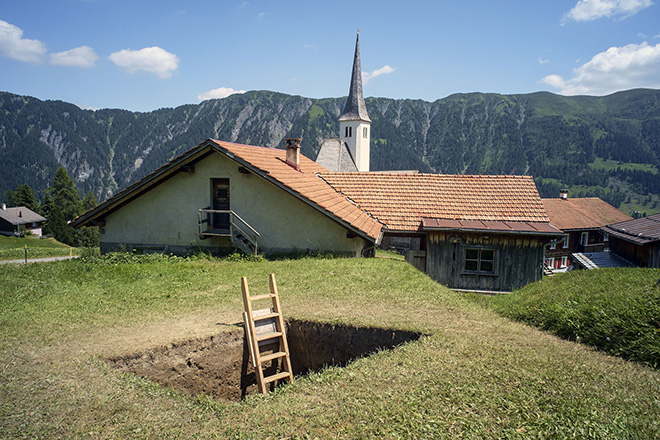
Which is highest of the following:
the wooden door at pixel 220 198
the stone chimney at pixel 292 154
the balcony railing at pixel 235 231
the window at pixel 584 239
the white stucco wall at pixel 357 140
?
the white stucco wall at pixel 357 140

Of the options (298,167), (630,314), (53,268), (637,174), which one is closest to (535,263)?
(630,314)

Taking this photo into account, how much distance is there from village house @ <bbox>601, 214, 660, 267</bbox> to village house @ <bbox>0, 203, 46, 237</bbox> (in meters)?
82.6

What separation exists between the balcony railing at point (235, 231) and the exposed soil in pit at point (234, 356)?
7396mm

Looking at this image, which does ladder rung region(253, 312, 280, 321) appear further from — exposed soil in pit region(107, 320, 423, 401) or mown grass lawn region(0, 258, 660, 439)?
mown grass lawn region(0, 258, 660, 439)

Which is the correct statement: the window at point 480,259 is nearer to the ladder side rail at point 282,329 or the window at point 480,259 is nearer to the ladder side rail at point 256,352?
the ladder side rail at point 282,329

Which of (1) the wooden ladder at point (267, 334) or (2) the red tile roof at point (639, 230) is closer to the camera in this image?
(1) the wooden ladder at point (267, 334)

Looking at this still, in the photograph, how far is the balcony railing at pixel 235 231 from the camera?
15344 millimetres

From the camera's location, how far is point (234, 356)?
24.3 ft

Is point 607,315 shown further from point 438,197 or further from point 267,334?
point 438,197

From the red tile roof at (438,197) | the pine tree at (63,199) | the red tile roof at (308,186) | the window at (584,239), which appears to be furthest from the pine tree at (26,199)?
the window at (584,239)

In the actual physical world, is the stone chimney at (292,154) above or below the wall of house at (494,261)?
above

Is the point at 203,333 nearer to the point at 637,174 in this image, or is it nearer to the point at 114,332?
the point at 114,332

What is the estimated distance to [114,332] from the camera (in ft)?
24.9

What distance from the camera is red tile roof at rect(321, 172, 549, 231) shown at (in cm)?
1711
